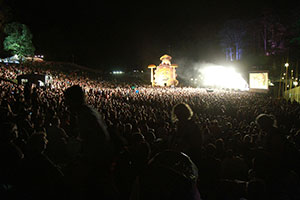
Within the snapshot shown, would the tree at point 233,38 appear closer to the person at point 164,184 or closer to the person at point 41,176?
the person at point 41,176

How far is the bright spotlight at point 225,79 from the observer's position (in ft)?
128

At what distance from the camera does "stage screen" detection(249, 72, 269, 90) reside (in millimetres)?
28494

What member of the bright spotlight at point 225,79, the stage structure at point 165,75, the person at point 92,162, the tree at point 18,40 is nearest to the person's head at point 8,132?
the person at point 92,162

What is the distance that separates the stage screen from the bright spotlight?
577 centimetres

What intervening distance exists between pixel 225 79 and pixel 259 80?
13.4 m

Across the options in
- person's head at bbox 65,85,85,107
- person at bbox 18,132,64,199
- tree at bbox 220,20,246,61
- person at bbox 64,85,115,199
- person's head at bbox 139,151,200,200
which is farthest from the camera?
tree at bbox 220,20,246,61

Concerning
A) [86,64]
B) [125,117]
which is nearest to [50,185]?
[125,117]

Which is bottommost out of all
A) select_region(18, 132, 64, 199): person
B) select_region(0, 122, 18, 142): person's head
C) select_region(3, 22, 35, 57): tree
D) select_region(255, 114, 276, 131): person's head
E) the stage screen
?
select_region(18, 132, 64, 199): person

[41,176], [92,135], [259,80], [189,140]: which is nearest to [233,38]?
[259,80]

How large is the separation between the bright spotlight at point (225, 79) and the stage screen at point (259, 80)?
5.77m

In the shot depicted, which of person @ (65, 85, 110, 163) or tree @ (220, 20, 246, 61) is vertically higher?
tree @ (220, 20, 246, 61)

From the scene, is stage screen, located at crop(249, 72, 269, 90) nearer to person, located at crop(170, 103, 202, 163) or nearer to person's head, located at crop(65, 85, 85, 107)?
person, located at crop(170, 103, 202, 163)

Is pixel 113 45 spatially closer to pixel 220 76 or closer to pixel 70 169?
pixel 220 76

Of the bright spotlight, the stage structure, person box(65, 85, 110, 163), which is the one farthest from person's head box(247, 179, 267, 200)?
the stage structure
